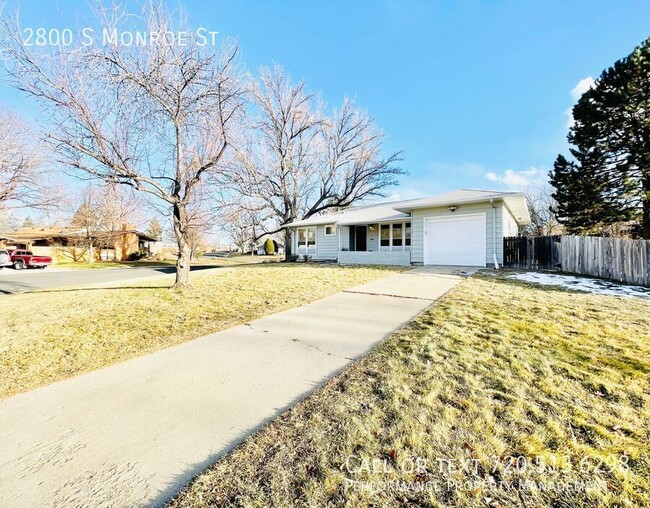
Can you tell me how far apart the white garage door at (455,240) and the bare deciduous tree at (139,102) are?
987 cm

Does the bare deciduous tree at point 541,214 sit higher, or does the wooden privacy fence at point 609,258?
the bare deciduous tree at point 541,214

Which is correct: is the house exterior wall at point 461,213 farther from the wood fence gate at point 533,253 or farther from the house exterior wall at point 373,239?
the house exterior wall at point 373,239

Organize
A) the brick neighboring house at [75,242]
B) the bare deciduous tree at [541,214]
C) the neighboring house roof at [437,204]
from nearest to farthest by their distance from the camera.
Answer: the neighboring house roof at [437,204] → the brick neighboring house at [75,242] → the bare deciduous tree at [541,214]

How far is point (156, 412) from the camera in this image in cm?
244

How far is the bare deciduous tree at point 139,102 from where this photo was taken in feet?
17.7

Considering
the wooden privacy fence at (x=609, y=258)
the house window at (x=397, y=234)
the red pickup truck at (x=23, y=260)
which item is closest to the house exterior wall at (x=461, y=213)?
the wooden privacy fence at (x=609, y=258)

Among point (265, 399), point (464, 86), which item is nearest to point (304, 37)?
point (464, 86)

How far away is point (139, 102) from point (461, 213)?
11911 millimetres

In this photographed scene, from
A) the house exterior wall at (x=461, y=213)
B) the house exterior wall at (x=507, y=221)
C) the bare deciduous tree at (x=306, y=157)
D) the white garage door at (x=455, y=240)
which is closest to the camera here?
the house exterior wall at (x=461, y=213)

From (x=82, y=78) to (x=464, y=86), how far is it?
16793 millimetres

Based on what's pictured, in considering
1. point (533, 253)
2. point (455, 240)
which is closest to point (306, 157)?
point (455, 240)

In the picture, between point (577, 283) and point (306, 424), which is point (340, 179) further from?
point (306, 424)

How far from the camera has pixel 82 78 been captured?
557 cm

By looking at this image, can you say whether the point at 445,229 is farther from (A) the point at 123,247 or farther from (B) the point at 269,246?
(A) the point at 123,247
